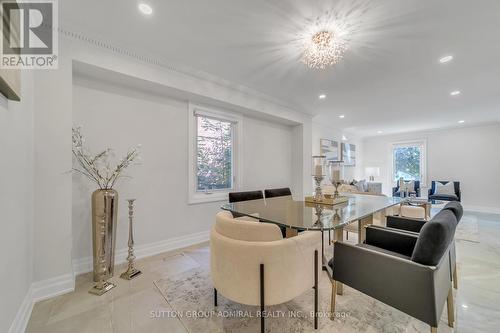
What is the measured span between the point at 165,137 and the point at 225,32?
1633 mm

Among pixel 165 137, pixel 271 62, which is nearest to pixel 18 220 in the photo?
pixel 165 137

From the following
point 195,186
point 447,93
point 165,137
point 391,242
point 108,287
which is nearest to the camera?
point 391,242

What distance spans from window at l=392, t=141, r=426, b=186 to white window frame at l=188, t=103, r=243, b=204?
6671 mm

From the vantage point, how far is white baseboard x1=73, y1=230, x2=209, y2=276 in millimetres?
2238

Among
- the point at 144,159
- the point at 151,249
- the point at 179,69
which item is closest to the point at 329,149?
the point at 179,69

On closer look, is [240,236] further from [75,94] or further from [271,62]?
[75,94]

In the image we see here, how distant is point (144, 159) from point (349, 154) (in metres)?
6.70

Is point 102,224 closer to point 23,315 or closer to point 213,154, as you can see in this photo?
point 23,315

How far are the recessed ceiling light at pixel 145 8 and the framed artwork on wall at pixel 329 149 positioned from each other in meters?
5.14

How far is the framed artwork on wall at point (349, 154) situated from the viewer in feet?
22.4

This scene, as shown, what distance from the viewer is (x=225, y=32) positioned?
6.52 ft

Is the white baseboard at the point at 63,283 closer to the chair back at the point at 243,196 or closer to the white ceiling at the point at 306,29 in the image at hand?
the chair back at the point at 243,196

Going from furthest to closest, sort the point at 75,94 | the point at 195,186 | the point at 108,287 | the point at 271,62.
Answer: the point at 195,186 < the point at 271,62 < the point at 75,94 < the point at 108,287

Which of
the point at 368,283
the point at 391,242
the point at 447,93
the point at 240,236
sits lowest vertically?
the point at 368,283
